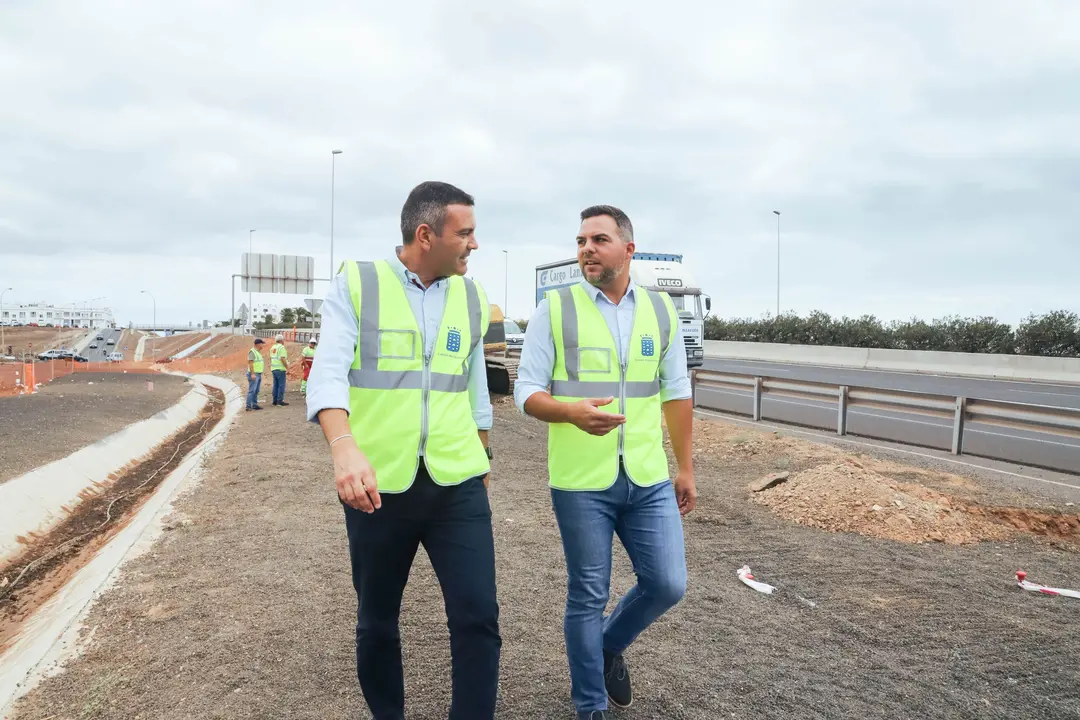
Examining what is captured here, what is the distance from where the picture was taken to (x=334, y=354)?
2594 millimetres

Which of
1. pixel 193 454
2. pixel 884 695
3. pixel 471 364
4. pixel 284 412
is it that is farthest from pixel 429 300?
pixel 284 412

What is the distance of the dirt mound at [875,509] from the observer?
21.5 feet

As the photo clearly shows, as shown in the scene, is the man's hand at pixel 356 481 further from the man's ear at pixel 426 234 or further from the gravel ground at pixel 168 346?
the gravel ground at pixel 168 346

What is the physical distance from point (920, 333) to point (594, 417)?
35.2 meters

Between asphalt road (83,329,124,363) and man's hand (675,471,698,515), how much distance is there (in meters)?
70.4

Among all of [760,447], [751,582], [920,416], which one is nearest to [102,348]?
[920,416]

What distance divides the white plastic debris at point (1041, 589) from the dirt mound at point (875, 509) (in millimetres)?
1124

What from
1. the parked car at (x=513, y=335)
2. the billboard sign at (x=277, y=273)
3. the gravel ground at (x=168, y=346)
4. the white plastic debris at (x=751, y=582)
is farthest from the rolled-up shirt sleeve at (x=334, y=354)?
the gravel ground at (x=168, y=346)

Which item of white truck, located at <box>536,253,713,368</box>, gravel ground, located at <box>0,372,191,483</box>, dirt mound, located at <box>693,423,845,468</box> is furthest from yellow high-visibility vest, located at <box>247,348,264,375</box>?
dirt mound, located at <box>693,423,845,468</box>

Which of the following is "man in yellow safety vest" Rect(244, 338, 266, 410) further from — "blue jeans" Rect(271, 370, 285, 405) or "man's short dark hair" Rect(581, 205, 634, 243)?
"man's short dark hair" Rect(581, 205, 634, 243)

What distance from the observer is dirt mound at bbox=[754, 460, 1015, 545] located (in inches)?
259

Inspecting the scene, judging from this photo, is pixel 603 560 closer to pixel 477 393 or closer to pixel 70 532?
pixel 477 393

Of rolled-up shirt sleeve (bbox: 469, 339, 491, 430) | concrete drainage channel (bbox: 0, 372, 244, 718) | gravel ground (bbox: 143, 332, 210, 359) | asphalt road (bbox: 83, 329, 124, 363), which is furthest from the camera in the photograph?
gravel ground (bbox: 143, 332, 210, 359)

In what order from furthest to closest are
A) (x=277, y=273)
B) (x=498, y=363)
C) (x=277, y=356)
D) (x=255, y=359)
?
Answer: (x=277, y=273), (x=498, y=363), (x=255, y=359), (x=277, y=356)
